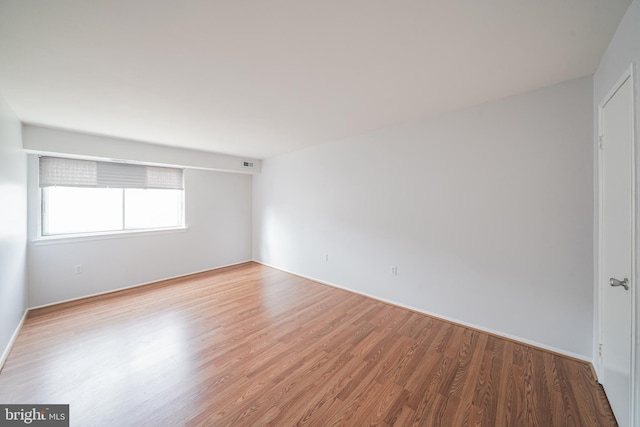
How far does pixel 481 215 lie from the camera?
8.23ft

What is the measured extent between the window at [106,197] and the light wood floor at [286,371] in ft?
4.29

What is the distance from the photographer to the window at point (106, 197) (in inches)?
131

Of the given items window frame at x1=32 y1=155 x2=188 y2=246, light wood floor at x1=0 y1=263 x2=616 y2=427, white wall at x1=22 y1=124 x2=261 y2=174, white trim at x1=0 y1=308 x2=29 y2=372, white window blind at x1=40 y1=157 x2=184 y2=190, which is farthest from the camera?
white window blind at x1=40 y1=157 x2=184 y2=190

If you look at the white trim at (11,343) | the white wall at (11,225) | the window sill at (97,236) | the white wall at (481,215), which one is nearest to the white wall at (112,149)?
the white wall at (11,225)

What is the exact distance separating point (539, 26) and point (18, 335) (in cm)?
522

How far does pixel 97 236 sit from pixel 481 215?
5283 millimetres

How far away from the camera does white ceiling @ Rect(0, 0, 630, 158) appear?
50.1 inches

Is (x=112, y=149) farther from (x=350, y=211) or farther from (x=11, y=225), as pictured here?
(x=350, y=211)

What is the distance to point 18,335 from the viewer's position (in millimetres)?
2439

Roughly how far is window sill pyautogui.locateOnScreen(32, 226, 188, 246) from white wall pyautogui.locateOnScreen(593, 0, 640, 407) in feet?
18.0

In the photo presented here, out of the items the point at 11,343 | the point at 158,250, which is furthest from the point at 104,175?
the point at 11,343

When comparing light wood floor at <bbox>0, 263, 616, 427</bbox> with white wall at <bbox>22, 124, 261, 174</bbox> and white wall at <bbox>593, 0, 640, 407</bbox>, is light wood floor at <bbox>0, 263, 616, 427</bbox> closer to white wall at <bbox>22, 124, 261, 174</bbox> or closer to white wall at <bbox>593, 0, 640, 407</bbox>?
white wall at <bbox>593, 0, 640, 407</bbox>

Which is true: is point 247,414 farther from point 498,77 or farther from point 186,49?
point 498,77

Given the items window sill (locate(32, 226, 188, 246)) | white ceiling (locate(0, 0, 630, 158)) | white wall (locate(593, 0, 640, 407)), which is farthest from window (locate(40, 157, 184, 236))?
white wall (locate(593, 0, 640, 407))
